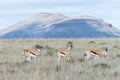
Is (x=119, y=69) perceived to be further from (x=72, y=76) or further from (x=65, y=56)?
(x=65, y=56)

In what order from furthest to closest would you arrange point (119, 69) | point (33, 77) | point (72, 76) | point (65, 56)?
point (65, 56) < point (119, 69) < point (72, 76) < point (33, 77)

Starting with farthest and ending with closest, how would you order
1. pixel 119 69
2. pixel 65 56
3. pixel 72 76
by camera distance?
pixel 65 56 → pixel 119 69 → pixel 72 76

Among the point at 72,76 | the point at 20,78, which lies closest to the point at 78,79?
the point at 72,76

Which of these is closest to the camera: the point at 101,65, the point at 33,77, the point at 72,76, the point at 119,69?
the point at 33,77

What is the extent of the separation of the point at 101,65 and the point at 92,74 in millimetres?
3348

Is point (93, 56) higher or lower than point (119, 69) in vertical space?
lower

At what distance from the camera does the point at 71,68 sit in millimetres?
15812

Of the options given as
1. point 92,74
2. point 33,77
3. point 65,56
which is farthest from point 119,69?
point 65,56

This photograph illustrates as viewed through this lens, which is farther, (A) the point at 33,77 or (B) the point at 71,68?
(B) the point at 71,68

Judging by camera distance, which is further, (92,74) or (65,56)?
(65,56)

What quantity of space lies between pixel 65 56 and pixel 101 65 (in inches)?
207

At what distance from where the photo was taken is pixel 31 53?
2272 cm

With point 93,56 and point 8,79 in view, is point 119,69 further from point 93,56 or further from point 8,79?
point 93,56

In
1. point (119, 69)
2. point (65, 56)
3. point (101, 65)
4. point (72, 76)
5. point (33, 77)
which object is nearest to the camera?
point (33, 77)
